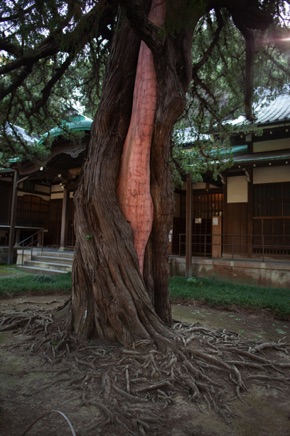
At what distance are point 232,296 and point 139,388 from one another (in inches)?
188

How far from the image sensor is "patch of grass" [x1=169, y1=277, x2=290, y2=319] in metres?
6.47

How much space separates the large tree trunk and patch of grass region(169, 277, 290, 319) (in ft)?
10.3

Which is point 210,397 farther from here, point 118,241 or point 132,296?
point 118,241

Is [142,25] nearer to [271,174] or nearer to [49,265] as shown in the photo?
[271,174]

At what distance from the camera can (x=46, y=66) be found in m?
7.21

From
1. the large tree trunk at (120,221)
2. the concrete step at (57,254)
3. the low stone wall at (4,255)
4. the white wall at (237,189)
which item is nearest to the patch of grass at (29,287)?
the concrete step at (57,254)

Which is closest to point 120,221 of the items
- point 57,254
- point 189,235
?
point 189,235

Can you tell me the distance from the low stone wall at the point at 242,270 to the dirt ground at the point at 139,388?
16.8 feet

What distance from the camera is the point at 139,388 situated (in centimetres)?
283

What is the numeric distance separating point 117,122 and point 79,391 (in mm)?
3062

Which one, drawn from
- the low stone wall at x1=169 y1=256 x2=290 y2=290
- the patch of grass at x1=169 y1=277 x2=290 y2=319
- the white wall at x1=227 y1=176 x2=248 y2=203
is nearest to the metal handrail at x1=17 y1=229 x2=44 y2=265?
the low stone wall at x1=169 y1=256 x2=290 y2=290

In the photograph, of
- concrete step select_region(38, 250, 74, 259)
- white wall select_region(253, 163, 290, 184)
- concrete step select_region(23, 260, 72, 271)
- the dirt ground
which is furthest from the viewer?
concrete step select_region(38, 250, 74, 259)

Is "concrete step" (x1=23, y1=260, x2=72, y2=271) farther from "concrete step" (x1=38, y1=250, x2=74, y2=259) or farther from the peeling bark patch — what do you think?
the peeling bark patch

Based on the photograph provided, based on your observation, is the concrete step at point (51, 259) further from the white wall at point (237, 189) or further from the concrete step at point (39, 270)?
the white wall at point (237, 189)
